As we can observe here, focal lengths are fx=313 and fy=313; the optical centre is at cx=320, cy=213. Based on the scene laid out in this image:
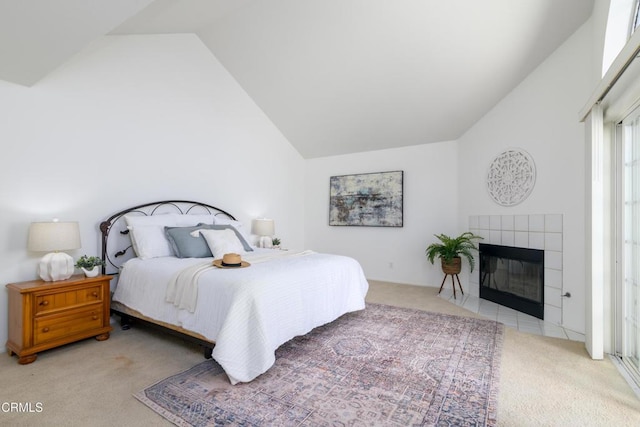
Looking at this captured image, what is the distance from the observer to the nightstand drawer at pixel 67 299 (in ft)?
7.85

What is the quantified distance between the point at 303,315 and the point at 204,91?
11.1 ft

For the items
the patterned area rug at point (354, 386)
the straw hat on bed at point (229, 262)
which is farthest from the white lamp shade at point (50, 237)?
the patterned area rug at point (354, 386)

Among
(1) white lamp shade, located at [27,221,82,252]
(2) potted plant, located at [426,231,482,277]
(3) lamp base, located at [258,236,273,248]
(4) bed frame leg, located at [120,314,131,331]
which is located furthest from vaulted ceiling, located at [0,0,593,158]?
(4) bed frame leg, located at [120,314,131,331]

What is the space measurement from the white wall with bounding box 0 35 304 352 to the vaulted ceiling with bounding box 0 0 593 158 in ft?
0.78

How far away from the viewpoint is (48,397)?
1.88 m

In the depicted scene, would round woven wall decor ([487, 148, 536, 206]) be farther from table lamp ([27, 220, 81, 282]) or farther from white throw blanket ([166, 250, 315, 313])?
table lamp ([27, 220, 81, 282])

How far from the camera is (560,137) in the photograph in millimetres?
3307

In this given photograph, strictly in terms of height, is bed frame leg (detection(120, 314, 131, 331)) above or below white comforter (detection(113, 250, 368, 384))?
below

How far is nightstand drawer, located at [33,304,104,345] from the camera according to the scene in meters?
2.37

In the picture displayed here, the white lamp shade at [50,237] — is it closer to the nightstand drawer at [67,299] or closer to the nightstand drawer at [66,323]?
the nightstand drawer at [67,299]

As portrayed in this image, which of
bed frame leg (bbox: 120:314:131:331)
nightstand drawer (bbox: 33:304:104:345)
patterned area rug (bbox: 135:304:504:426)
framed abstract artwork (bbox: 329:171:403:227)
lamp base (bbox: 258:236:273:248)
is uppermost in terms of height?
framed abstract artwork (bbox: 329:171:403:227)

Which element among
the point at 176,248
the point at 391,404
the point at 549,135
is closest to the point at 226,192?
the point at 176,248

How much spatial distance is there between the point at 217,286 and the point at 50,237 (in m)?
1.49

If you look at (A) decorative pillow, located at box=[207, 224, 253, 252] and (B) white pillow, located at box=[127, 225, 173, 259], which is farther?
(A) decorative pillow, located at box=[207, 224, 253, 252]
